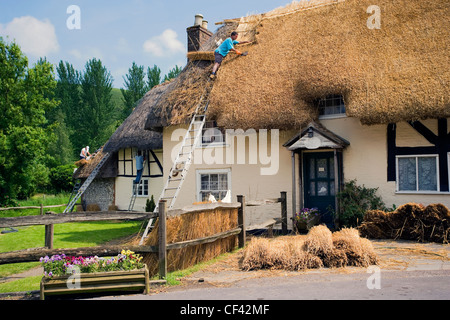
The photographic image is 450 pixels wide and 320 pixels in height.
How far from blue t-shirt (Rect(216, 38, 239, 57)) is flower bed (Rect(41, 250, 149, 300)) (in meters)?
9.78

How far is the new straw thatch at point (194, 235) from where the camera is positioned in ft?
24.2

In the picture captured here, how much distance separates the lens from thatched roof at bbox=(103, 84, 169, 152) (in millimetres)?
21594

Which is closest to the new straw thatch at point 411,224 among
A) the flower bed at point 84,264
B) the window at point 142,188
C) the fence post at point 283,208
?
the fence post at point 283,208

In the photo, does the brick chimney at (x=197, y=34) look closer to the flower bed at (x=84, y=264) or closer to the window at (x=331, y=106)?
the window at (x=331, y=106)

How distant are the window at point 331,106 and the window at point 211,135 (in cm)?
364

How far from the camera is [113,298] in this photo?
5871 millimetres

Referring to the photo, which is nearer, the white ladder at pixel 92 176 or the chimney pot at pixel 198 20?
the chimney pot at pixel 198 20

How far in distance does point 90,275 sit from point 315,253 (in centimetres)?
403

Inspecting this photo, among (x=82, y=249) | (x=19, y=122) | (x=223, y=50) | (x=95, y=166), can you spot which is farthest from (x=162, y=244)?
(x=19, y=122)

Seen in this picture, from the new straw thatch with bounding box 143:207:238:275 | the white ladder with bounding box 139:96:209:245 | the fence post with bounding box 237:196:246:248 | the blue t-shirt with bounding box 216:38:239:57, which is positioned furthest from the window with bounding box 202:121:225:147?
the new straw thatch with bounding box 143:207:238:275

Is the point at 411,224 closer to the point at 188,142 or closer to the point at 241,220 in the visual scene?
the point at 241,220

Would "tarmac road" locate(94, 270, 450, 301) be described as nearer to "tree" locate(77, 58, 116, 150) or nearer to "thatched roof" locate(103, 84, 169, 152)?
"thatched roof" locate(103, 84, 169, 152)
